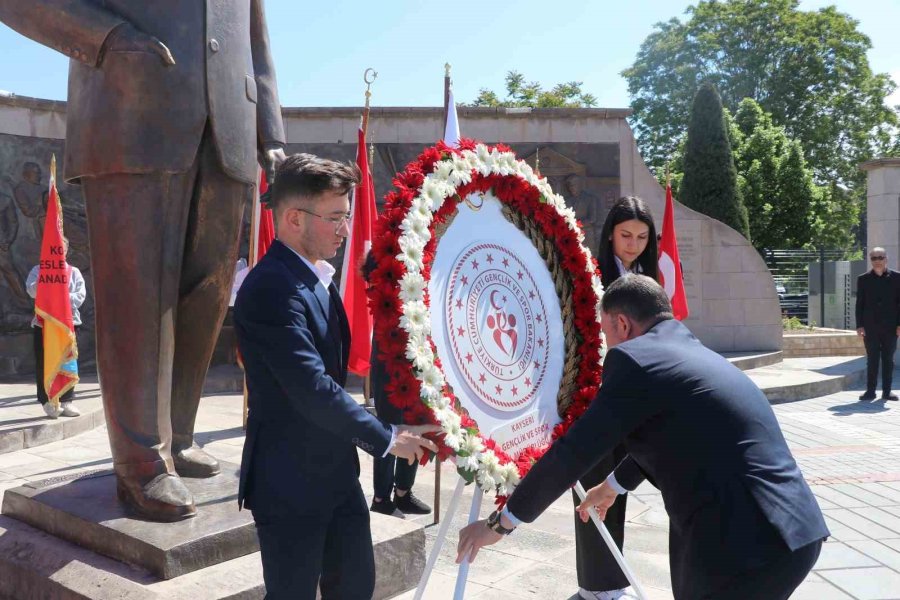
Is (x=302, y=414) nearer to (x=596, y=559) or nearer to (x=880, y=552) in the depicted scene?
(x=596, y=559)

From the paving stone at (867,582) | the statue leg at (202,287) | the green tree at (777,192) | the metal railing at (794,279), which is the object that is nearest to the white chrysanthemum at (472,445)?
the statue leg at (202,287)

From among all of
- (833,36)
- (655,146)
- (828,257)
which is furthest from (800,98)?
(828,257)

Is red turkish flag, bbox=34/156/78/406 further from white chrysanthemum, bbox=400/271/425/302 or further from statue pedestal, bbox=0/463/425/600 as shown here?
white chrysanthemum, bbox=400/271/425/302

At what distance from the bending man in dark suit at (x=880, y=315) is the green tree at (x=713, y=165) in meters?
9.53

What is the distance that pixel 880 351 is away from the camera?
9.67 metres

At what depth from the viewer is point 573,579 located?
3.57 meters

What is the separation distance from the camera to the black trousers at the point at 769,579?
1.98 m

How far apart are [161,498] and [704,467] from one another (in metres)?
1.84

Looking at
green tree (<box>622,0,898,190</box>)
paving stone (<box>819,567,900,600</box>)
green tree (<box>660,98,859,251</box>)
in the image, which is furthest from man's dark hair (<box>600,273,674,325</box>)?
green tree (<box>622,0,898,190</box>)

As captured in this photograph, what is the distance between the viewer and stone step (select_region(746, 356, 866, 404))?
9812 mm

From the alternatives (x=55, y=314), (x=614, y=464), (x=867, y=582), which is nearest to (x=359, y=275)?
(x=55, y=314)

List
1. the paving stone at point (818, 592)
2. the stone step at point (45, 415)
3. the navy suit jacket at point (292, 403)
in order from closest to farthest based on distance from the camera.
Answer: the navy suit jacket at point (292, 403)
the paving stone at point (818, 592)
the stone step at point (45, 415)

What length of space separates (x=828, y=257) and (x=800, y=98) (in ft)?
42.5

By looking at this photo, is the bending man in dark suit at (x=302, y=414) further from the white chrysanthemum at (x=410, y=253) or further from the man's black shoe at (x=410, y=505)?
the man's black shoe at (x=410, y=505)
